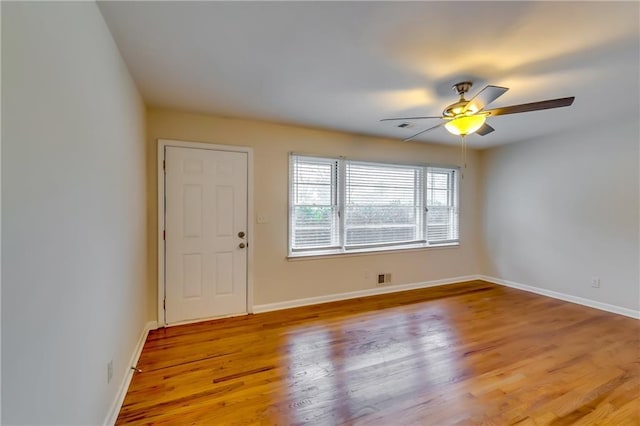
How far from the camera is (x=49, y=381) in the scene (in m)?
1.05

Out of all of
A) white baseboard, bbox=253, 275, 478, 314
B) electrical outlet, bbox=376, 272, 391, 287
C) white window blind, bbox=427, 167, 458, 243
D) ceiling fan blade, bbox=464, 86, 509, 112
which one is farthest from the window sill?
ceiling fan blade, bbox=464, 86, 509, 112

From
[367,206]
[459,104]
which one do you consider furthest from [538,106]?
[367,206]

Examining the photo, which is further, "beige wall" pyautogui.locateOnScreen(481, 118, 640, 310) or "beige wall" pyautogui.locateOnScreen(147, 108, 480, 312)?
"beige wall" pyautogui.locateOnScreen(481, 118, 640, 310)

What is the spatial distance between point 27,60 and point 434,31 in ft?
6.50

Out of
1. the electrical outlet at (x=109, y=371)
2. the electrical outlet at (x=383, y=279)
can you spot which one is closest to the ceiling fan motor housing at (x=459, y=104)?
the electrical outlet at (x=383, y=279)

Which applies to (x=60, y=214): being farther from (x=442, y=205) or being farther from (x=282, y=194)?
(x=442, y=205)

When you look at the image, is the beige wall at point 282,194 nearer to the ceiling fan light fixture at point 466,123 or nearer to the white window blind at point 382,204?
the white window blind at point 382,204

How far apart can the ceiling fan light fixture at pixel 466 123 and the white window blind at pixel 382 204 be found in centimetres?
187

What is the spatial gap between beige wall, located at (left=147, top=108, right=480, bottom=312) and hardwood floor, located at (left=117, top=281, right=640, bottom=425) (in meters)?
0.45

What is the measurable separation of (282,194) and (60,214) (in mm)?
2659

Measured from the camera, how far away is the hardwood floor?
1827 millimetres

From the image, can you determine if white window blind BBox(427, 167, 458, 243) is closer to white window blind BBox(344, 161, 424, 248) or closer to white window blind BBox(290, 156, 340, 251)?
white window blind BBox(344, 161, 424, 248)

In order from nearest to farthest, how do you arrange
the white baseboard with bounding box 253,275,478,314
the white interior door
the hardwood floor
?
the hardwood floor
the white interior door
the white baseboard with bounding box 253,275,478,314

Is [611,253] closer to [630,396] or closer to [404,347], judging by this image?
[630,396]
